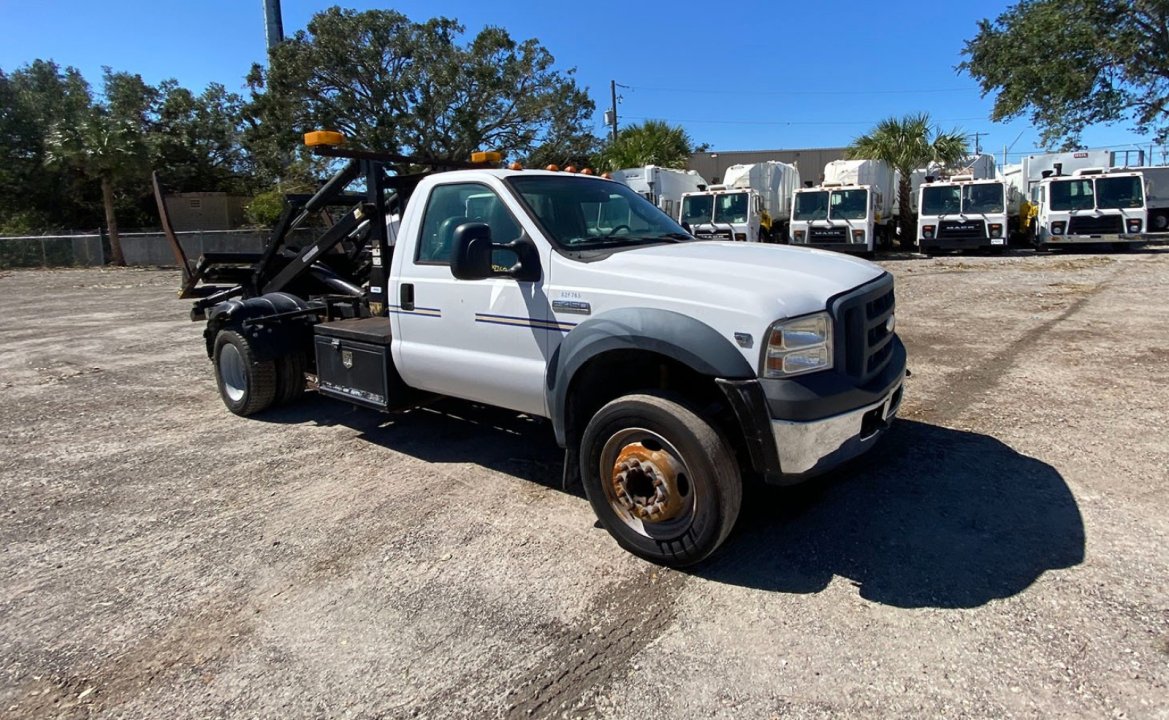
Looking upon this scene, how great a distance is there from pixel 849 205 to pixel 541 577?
21.1m

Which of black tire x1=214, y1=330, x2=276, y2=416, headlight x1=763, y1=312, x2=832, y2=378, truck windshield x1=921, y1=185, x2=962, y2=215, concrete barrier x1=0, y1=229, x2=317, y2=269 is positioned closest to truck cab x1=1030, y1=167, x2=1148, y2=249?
truck windshield x1=921, y1=185, x2=962, y2=215

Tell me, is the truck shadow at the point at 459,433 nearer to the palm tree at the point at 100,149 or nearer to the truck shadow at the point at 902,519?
the truck shadow at the point at 902,519

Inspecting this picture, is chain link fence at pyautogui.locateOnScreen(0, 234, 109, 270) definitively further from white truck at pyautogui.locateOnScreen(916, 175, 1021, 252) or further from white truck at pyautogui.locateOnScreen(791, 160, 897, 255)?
white truck at pyautogui.locateOnScreen(916, 175, 1021, 252)

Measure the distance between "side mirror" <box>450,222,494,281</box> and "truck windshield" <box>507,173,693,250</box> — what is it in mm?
418

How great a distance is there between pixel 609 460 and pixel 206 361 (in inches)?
290

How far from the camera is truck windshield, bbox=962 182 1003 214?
2187 cm

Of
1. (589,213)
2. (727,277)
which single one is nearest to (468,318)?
(589,213)

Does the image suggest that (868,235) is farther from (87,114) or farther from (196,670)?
(87,114)

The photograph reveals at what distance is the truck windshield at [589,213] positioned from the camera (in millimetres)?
4254

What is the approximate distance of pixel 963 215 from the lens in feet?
72.6

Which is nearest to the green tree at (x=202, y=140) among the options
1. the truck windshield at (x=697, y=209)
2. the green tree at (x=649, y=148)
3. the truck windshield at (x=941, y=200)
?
the green tree at (x=649, y=148)

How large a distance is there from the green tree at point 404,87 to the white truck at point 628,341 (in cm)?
2746

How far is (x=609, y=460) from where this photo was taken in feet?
12.2

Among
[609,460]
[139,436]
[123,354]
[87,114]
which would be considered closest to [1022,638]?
[609,460]
